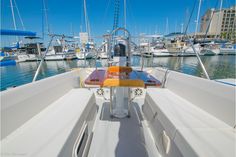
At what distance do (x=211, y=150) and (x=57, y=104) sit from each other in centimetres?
152

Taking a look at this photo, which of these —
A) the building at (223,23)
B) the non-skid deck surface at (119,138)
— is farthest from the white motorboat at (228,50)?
the non-skid deck surface at (119,138)

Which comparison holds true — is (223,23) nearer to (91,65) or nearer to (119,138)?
(91,65)

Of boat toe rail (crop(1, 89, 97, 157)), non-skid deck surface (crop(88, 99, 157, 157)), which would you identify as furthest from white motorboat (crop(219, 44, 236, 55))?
boat toe rail (crop(1, 89, 97, 157))

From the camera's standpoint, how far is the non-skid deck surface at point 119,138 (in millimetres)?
1491

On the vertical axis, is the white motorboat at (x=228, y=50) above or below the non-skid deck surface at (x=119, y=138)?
above

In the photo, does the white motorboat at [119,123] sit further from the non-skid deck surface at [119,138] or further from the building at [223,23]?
the building at [223,23]

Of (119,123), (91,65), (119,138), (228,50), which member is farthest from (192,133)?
(228,50)

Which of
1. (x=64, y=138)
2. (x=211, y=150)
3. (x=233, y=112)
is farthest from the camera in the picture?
(x=233, y=112)

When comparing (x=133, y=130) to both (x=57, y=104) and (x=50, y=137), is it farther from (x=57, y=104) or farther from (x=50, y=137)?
(x=50, y=137)

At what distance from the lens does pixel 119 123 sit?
2041 millimetres

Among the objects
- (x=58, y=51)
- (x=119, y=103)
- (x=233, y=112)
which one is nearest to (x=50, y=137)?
(x=119, y=103)

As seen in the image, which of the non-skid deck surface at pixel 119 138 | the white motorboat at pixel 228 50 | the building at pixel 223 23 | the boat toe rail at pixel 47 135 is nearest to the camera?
the boat toe rail at pixel 47 135

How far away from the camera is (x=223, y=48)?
81.6ft

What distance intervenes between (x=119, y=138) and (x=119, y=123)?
0.32m
